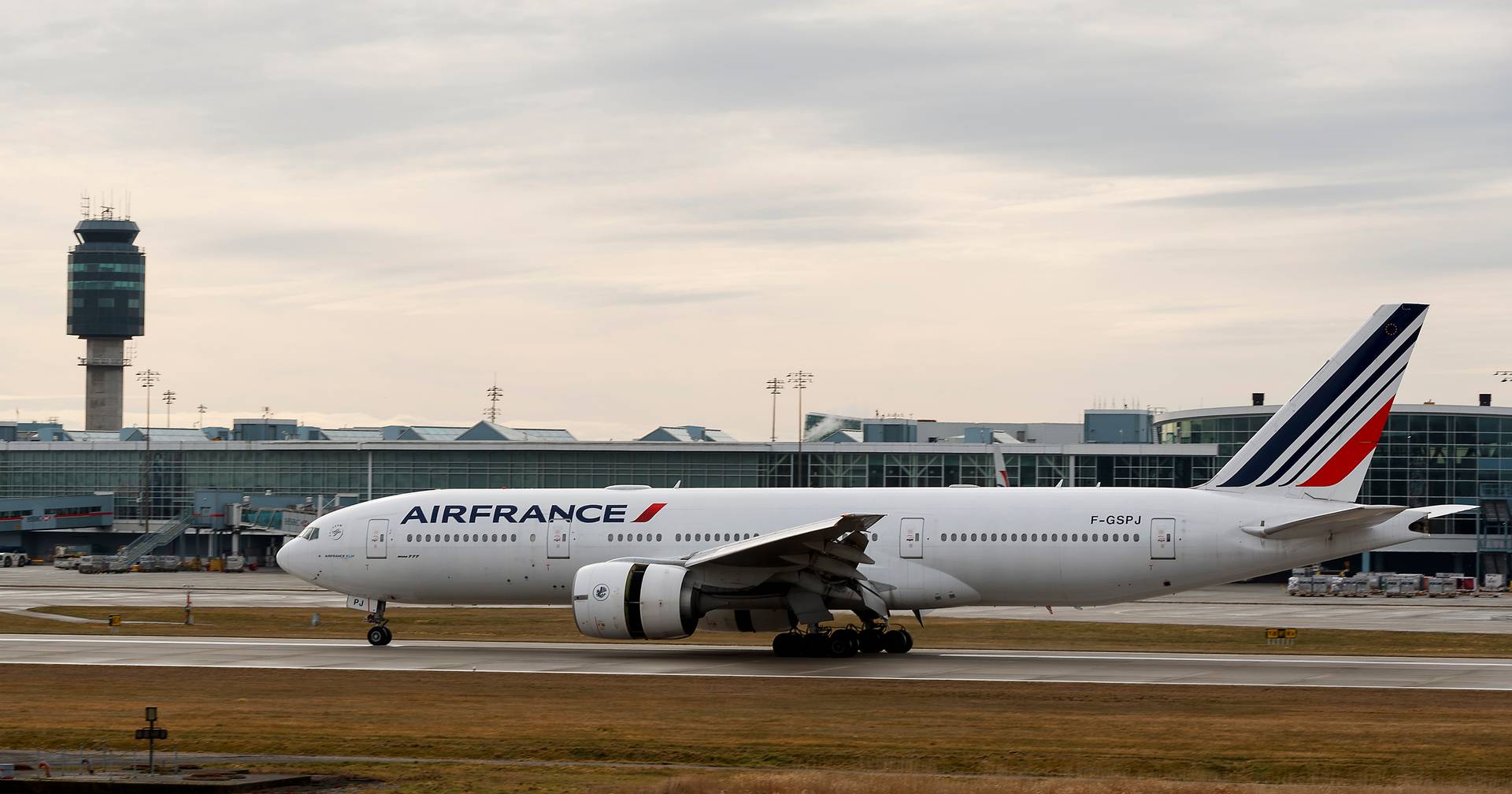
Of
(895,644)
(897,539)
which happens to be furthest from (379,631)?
(897,539)

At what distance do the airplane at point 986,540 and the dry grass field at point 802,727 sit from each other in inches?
152

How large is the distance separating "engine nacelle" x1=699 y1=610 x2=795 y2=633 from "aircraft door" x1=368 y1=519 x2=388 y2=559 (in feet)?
27.1

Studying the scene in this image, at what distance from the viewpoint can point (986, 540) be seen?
107ft

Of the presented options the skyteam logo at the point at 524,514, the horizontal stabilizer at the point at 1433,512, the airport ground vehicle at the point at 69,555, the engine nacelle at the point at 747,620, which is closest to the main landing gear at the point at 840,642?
the engine nacelle at the point at 747,620

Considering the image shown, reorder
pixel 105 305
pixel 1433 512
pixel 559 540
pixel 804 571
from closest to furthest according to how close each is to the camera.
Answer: pixel 1433 512 < pixel 804 571 < pixel 559 540 < pixel 105 305

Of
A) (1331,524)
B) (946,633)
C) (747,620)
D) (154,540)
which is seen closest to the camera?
(1331,524)

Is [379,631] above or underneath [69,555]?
above

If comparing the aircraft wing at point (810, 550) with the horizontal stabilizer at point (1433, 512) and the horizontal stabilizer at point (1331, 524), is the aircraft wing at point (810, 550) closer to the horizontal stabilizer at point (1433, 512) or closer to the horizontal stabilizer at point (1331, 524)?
the horizontal stabilizer at point (1331, 524)

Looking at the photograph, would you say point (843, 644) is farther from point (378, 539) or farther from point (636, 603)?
point (378, 539)

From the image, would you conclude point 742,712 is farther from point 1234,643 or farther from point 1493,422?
point 1493,422

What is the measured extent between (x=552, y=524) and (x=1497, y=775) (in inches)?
839

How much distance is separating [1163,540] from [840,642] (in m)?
6.66

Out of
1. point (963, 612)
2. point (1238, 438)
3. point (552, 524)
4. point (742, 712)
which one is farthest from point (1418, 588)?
point (742, 712)

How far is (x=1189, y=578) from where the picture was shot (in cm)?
3194
